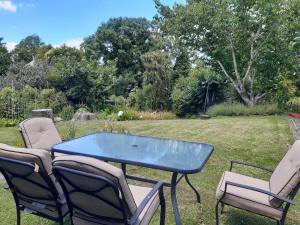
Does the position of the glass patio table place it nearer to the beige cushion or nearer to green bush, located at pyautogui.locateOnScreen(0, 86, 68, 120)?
the beige cushion

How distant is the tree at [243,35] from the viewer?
11492 mm

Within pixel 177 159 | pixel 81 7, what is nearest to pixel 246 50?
pixel 81 7

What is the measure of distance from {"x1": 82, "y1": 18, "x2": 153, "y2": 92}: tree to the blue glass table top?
16260 millimetres

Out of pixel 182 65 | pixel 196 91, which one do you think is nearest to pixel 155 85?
pixel 196 91

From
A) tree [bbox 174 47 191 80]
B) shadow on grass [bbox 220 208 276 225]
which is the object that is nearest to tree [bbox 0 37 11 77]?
tree [bbox 174 47 191 80]

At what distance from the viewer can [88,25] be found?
21125 mm

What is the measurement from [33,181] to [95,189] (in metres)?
0.62

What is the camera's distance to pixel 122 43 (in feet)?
68.2

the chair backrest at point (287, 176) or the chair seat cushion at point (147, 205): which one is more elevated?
the chair backrest at point (287, 176)

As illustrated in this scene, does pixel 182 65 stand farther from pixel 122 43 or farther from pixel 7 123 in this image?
pixel 7 123

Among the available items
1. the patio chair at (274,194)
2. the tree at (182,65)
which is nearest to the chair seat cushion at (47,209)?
the patio chair at (274,194)

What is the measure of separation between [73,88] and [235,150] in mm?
8228

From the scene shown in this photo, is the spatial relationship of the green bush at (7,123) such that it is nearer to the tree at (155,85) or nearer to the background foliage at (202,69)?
the background foliage at (202,69)

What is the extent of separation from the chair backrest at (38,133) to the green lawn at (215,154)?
741 millimetres
